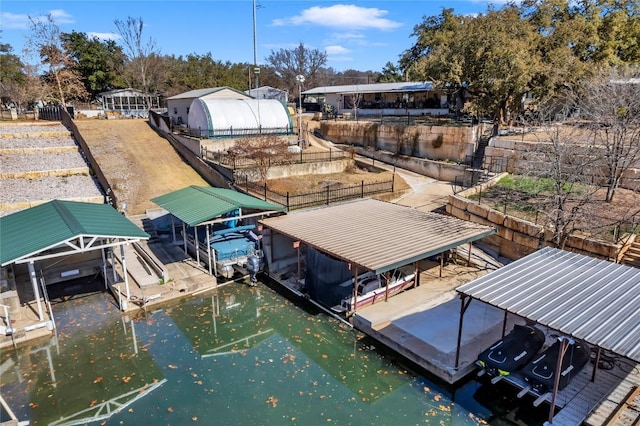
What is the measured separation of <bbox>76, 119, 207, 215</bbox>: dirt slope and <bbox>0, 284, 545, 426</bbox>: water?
33.8ft

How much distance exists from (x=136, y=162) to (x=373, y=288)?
19.8m

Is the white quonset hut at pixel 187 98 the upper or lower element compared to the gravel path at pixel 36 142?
upper

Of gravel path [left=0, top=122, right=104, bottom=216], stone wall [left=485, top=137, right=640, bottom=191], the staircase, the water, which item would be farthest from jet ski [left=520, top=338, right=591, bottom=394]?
gravel path [left=0, top=122, right=104, bottom=216]

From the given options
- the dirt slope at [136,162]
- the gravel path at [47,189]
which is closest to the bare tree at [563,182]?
the dirt slope at [136,162]

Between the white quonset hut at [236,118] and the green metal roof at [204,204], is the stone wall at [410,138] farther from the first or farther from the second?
the green metal roof at [204,204]

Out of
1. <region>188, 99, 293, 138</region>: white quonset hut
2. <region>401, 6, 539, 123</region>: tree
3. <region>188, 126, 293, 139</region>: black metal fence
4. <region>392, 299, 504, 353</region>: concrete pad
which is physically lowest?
<region>392, 299, 504, 353</region>: concrete pad

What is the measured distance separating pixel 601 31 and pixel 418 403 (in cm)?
3039

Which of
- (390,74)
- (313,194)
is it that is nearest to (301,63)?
(390,74)

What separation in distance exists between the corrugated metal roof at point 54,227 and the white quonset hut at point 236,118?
1290 cm

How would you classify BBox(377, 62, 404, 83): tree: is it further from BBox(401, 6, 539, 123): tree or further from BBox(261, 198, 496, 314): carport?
BBox(261, 198, 496, 314): carport

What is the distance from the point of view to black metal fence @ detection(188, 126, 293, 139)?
27.8 metres

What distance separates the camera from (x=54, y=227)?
13000 millimetres

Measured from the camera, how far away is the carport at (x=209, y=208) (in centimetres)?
1512

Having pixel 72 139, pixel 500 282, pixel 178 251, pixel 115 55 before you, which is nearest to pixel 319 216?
pixel 178 251
